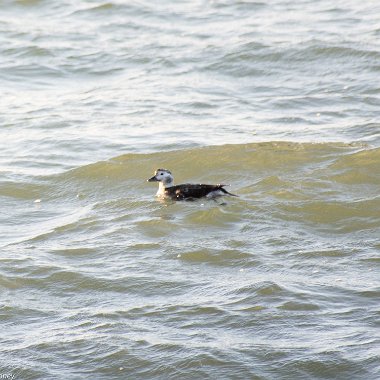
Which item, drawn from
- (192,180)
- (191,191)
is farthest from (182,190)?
(192,180)

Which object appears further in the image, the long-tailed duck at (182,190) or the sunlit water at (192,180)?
the long-tailed duck at (182,190)

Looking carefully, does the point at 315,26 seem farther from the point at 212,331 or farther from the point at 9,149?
the point at 212,331

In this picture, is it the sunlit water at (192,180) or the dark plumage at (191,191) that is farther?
the dark plumage at (191,191)

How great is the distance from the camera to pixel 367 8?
21.7m

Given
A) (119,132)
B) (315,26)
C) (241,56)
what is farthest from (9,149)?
(315,26)

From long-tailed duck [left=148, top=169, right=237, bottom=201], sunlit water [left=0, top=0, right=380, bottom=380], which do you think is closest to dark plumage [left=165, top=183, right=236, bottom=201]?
long-tailed duck [left=148, top=169, right=237, bottom=201]

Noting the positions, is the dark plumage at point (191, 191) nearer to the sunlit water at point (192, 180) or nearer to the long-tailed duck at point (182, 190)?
the long-tailed duck at point (182, 190)

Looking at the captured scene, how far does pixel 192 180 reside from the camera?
13180 mm

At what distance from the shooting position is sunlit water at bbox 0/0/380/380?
789cm

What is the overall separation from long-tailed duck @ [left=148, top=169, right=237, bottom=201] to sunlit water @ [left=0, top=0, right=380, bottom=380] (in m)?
0.17

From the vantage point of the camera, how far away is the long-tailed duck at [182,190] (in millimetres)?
11742

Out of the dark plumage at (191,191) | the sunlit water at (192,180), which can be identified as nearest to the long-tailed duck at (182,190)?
the dark plumage at (191,191)

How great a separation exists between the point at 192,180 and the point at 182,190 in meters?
1.19

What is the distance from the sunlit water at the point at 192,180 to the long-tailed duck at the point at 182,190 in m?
0.17
